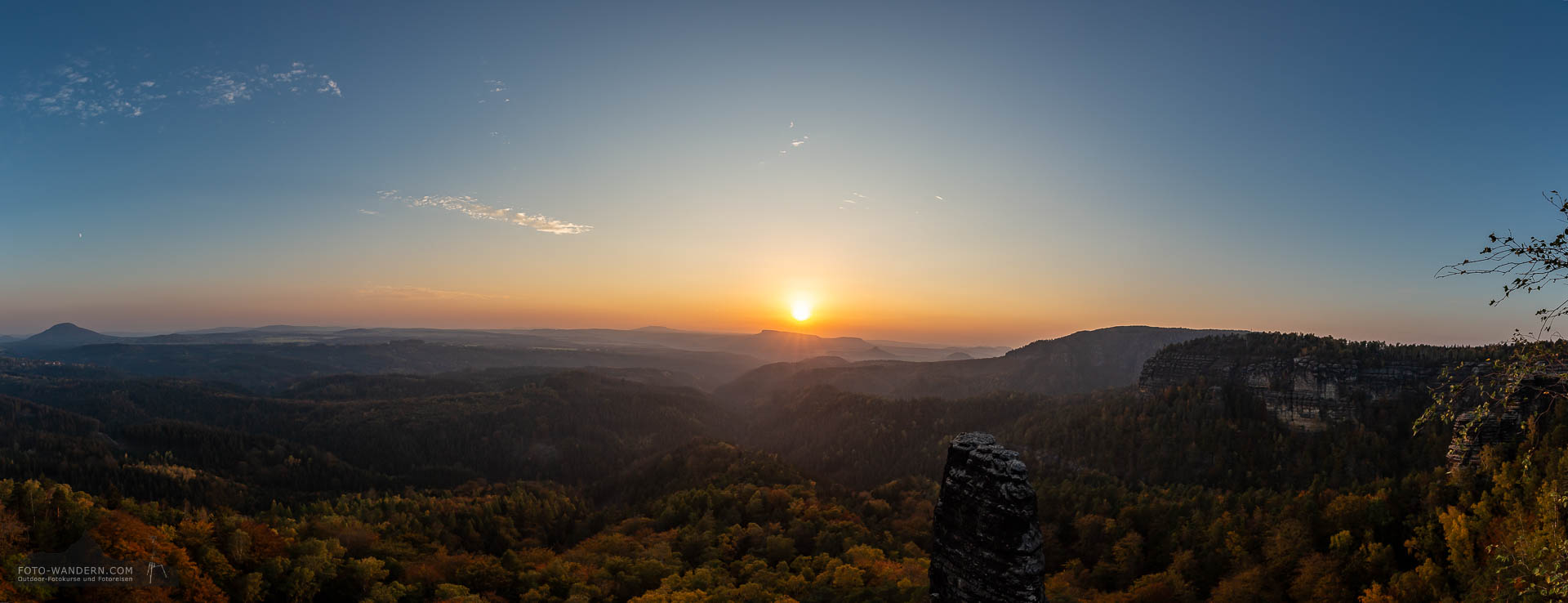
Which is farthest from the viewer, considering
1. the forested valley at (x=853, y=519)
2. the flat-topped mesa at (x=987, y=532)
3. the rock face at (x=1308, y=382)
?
the rock face at (x=1308, y=382)

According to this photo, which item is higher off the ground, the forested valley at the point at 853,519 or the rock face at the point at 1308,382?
the rock face at the point at 1308,382

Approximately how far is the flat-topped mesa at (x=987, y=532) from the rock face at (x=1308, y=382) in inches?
6503

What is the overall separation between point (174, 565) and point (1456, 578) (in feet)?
298

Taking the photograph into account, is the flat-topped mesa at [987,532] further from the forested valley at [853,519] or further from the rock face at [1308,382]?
the rock face at [1308,382]

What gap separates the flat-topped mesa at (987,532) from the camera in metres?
17.9

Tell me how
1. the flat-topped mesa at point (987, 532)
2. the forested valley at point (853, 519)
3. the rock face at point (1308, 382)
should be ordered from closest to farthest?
1. the flat-topped mesa at point (987, 532)
2. the forested valley at point (853, 519)
3. the rock face at point (1308, 382)

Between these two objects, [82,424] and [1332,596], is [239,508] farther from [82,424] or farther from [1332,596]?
[1332,596]

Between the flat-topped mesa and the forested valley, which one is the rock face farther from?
the flat-topped mesa

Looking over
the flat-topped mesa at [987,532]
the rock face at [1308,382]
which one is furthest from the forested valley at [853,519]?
the flat-topped mesa at [987,532]

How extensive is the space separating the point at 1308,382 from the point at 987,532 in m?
173

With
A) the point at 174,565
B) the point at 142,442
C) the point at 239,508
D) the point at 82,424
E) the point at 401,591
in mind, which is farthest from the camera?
the point at 82,424

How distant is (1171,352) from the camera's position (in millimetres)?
178250

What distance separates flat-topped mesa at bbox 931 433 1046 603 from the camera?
17.9m

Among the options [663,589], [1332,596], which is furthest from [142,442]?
[1332,596]
